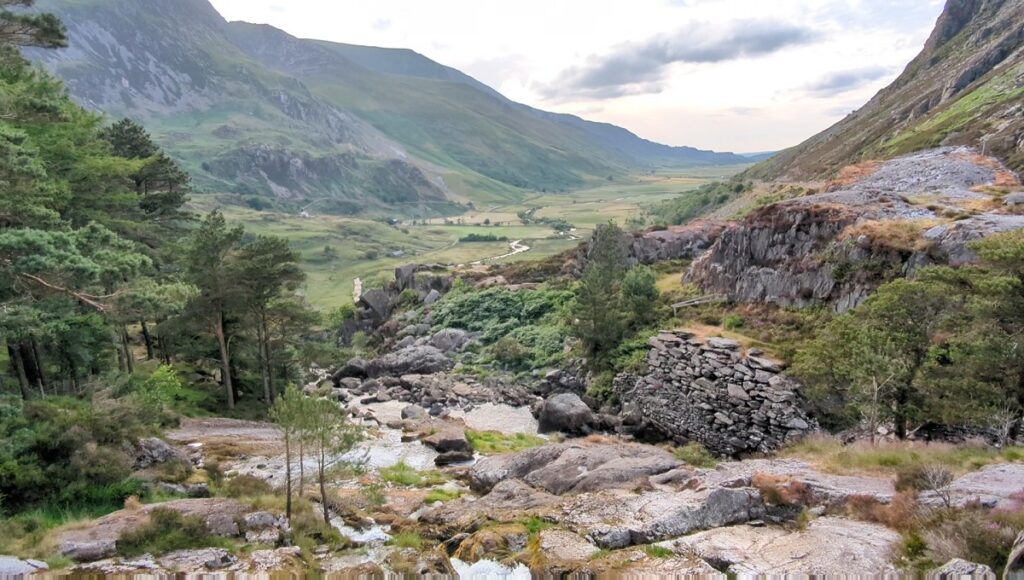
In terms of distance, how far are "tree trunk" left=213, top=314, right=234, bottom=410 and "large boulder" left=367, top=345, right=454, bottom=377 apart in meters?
19.5

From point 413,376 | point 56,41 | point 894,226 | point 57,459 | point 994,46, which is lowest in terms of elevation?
point 413,376

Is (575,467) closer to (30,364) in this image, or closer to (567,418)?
(567,418)

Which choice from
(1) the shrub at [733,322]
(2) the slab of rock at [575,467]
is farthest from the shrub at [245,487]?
(1) the shrub at [733,322]

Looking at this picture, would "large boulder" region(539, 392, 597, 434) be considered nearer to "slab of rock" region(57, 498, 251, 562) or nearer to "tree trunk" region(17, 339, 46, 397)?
"slab of rock" region(57, 498, 251, 562)

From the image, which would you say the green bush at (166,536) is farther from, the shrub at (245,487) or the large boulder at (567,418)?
the large boulder at (567,418)

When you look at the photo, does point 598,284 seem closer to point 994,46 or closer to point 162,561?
point 162,561

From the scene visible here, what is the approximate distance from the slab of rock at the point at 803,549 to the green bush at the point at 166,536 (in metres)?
12.4

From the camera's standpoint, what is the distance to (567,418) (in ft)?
122

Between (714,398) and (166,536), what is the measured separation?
27204 mm

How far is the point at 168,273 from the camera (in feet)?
120

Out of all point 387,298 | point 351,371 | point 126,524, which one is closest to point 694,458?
point 126,524

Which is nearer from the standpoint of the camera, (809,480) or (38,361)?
(809,480)

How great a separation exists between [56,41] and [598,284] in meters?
33.4

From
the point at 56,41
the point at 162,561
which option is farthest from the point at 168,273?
the point at 162,561
